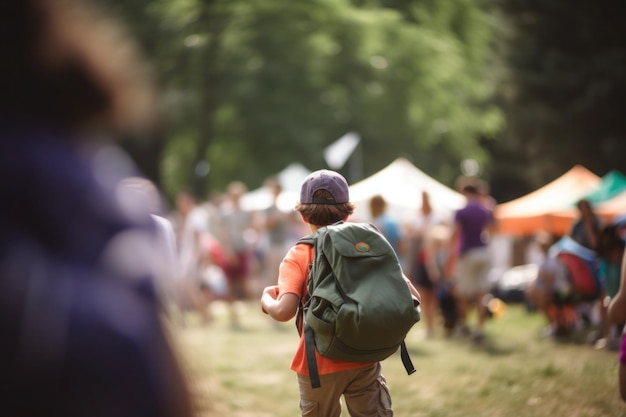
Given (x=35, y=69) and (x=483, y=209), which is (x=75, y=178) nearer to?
(x=35, y=69)

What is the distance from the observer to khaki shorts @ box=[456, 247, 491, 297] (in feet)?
39.4

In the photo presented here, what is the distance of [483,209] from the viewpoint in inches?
467

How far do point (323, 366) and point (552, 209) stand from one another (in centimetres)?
1282

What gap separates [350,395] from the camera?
13.6 feet

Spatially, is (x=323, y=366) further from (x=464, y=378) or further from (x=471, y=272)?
(x=471, y=272)

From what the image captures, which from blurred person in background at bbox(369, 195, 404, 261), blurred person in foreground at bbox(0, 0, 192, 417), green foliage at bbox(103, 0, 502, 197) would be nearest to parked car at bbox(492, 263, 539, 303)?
blurred person in background at bbox(369, 195, 404, 261)

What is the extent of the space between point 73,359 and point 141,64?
0.46 metres

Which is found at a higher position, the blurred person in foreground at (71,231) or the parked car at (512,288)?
the parked car at (512,288)

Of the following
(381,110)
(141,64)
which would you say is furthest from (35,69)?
(381,110)

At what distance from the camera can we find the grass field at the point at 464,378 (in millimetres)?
7234

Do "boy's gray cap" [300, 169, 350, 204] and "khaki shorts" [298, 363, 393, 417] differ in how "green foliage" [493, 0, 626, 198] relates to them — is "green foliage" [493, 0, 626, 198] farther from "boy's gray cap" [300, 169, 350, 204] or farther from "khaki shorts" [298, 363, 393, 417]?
"khaki shorts" [298, 363, 393, 417]

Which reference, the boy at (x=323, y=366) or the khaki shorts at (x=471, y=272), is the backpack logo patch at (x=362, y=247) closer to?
the boy at (x=323, y=366)

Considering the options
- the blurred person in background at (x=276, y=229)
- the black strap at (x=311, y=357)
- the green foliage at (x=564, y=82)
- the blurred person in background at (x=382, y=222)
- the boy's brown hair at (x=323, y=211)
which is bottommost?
the black strap at (x=311, y=357)

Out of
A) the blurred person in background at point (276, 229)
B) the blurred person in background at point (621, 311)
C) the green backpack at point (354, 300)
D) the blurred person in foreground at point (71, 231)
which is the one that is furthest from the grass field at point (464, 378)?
the blurred person in foreground at point (71, 231)
